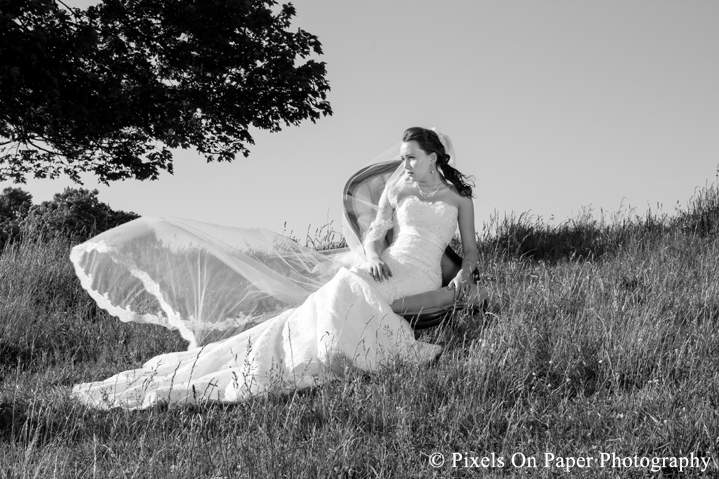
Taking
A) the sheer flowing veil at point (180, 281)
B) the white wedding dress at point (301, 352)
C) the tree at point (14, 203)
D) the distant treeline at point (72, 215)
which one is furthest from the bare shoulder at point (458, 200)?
the tree at point (14, 203)

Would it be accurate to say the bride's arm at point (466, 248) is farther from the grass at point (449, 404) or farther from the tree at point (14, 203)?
the tree at point (14, 203)

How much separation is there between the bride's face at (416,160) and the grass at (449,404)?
1479mm

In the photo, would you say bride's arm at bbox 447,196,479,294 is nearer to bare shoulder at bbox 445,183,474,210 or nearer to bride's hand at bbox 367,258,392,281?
bare shoulder at bbox 445,183,474,210

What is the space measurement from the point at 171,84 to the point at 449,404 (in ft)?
39.2

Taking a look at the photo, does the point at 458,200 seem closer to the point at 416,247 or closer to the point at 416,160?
the point at 416,160

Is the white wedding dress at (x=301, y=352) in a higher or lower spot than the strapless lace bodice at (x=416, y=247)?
lower

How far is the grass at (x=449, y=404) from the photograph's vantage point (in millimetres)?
3404

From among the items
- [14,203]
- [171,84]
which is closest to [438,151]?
[171,84]

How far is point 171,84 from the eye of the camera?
1403 cm

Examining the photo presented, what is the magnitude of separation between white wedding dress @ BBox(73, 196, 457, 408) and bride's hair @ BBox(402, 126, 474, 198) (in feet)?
3.73

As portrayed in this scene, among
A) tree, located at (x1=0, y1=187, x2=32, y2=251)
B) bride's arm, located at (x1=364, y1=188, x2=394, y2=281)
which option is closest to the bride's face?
bride's arm, located at (x1=364, y1=188, x2=394, y2=281)

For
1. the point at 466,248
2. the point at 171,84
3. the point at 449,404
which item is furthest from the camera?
the point at 171,84

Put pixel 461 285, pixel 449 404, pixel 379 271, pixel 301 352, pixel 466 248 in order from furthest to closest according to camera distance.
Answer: pixel 466 248, pixel 461 285, pixel 379 271, pixel 301 352, pixel 449 404

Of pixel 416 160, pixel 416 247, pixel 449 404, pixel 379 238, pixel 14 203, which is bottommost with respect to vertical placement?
pixel 449 404
